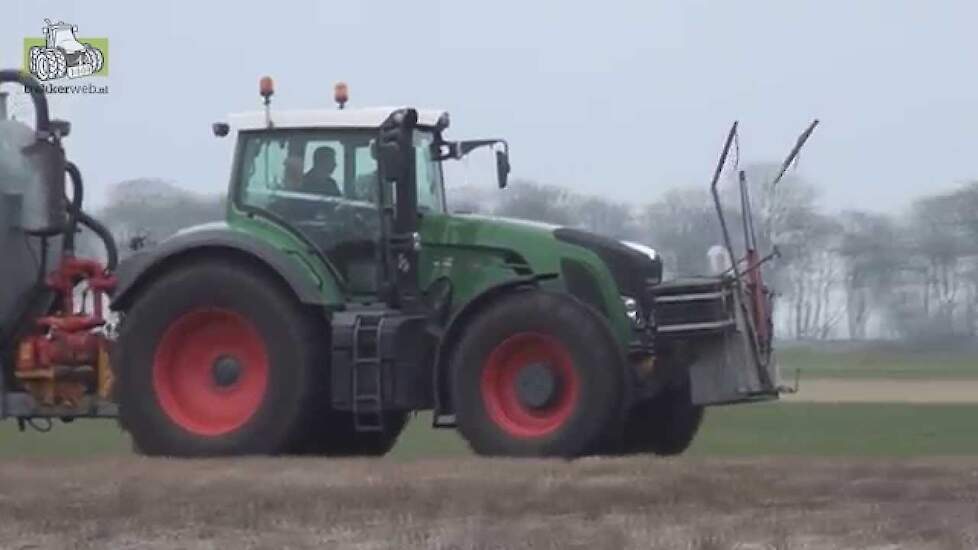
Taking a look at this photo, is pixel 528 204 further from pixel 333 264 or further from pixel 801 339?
→ pixel 801 339

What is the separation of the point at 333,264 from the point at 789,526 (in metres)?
5.68

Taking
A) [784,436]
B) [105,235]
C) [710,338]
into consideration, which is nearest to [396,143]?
[710,338]

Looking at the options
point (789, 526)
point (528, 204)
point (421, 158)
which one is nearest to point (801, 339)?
point (528, 204)

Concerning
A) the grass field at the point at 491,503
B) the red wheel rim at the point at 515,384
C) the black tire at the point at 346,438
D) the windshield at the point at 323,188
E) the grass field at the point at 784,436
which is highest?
the windshield at the point at 323,188

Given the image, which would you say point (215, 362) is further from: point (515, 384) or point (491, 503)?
point (491, 503)

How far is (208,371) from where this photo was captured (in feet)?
51.1

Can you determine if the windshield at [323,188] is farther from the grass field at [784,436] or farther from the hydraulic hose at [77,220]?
the grass field at [784,436]

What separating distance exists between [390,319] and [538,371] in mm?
1076

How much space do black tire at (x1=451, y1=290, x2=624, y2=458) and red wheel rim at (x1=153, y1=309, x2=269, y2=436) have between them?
1517 mm

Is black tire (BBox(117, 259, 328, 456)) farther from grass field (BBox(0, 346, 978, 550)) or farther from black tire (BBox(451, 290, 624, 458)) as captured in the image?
black tire (BBox(451, 290, 624, 458))

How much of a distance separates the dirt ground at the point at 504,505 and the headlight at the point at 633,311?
1740 millimetres

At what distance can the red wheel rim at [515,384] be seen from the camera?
48.4 feet

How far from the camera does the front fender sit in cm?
1518

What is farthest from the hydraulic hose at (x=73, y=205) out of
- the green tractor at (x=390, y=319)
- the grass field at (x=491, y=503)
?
the grass field at (x=491, y=503)
